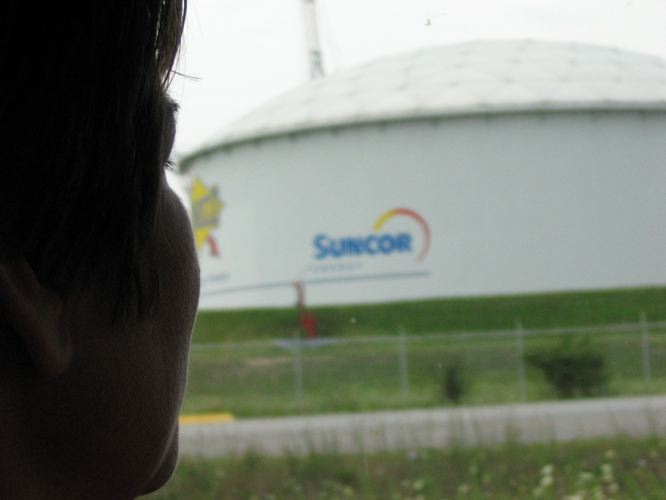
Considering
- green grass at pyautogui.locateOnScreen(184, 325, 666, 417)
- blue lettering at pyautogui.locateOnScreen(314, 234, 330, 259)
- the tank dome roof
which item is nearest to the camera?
the tank dome roof

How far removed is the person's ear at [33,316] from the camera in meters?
0.37

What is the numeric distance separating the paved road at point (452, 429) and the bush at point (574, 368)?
2.34ft

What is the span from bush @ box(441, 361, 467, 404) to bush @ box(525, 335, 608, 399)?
490mm

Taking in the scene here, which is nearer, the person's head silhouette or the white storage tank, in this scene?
the person's head silhouette

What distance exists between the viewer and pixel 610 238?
5.50 meters

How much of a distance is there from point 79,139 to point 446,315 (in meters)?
11.0

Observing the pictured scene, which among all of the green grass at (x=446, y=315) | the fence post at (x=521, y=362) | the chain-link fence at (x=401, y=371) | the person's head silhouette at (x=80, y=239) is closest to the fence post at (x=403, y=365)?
the chain-link fence at (x=401, y=371)

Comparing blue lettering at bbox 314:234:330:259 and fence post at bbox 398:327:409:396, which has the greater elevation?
blue lettering at bbox 314:234:330:259

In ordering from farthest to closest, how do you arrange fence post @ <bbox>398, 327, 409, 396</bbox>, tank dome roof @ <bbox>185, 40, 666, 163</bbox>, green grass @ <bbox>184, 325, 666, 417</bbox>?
fence post @ <bbox>398, 327, 409, 396</bbox> < green grass @ <bbox>184, 325, 666, 417</bbox> < tank dome roof @ <bbox>185, 40, 666, 163</bbox>

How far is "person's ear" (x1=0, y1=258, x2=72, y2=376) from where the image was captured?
1.21ft

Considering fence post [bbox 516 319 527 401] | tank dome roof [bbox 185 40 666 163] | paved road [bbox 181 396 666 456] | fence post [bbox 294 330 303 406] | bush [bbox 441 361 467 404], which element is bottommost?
fence post [bbox 294 330 303 406]

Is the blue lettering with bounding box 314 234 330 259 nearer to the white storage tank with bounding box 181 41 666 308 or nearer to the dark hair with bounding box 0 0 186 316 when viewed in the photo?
the white storage tank with bounding box 181 41 666 308

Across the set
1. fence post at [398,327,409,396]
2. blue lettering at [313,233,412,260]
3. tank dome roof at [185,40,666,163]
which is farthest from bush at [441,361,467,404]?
blue lettering at [313,233,412,260]

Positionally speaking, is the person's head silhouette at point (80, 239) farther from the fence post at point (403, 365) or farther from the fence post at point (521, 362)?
the fence post at point (403, 365)
